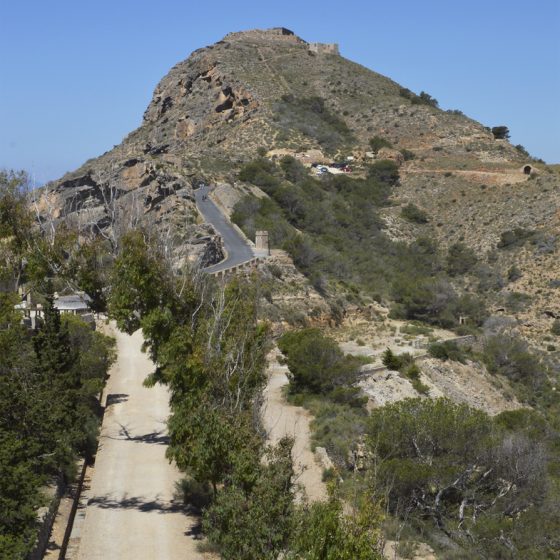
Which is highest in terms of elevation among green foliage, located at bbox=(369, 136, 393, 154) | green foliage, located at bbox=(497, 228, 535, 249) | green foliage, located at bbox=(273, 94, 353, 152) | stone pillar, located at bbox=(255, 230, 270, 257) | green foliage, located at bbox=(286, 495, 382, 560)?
green foliage, located at bbox=(273, 94, 353, 152)

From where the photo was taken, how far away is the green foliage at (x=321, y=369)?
92.7 ft

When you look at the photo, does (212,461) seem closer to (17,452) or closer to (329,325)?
(17,452)

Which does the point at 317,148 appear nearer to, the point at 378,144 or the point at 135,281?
the point at 378,144

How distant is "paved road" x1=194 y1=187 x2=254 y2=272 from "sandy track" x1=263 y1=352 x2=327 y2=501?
8.44 meters

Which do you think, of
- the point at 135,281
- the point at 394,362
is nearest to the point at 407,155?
the point at 394,362

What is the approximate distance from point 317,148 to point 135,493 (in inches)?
2310

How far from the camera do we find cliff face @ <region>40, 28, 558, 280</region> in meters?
54.1

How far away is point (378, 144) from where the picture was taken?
7775 cm

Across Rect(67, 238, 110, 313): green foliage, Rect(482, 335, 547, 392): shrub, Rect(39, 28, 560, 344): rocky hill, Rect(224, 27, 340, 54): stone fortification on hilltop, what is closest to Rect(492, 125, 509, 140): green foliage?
Rect(39, 28, 560, 344): rocky hill

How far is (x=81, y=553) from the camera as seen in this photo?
15562mm

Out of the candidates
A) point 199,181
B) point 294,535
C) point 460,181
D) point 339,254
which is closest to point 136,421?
point 294,535

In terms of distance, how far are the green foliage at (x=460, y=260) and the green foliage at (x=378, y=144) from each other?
64.0 feet

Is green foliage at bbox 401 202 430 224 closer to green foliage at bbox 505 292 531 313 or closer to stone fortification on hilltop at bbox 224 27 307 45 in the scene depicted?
green foliage at bbox 505 292 531 313

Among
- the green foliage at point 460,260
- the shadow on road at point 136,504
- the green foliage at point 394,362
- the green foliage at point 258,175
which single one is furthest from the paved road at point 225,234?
the shadow on road at point 136,504
